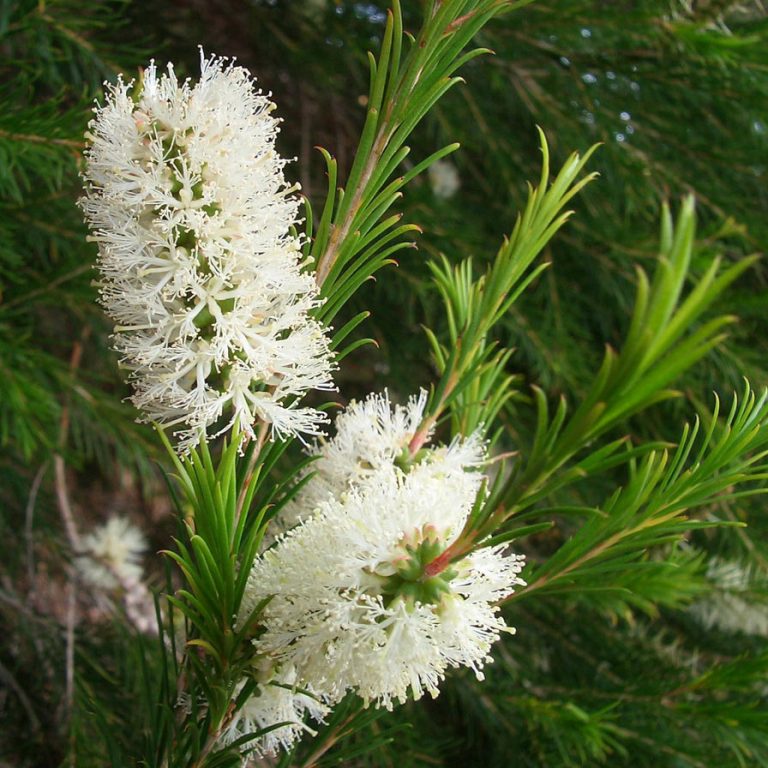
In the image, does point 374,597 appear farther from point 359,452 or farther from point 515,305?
point 515,305

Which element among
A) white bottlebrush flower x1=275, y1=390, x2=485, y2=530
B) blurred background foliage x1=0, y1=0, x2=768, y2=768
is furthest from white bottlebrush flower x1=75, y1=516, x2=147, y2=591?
white bottlebrush flower x1=275, y1=390, x2=485, y2=530

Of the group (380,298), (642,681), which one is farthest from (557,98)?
(642,681)

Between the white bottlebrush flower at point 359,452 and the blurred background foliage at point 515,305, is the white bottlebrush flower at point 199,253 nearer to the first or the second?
the white bottlebrush flower at point 359,452

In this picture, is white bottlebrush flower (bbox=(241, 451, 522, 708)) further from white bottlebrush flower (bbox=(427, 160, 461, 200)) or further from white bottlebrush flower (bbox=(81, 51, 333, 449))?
white bottlebrush flower (bbox=(427, 160, 461, 200))

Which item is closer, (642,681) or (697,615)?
(642,681)

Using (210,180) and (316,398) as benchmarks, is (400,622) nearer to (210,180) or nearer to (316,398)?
(210,180)

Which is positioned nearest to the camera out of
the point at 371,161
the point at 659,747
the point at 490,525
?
the point at 490,525

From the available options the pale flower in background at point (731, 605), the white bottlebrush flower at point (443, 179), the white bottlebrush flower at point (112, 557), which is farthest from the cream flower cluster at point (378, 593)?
the white bottlebrush flower at point (443, 179)
